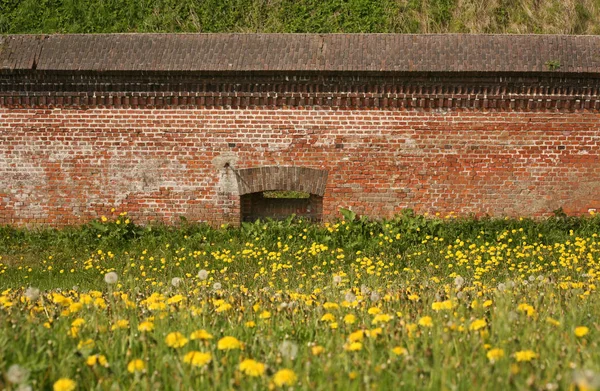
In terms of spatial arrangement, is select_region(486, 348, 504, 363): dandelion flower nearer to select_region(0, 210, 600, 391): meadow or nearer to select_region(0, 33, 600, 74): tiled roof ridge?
select_region(0, 210, 600, 391): meadow

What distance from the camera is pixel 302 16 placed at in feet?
48.1

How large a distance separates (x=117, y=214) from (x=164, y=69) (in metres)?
2.19

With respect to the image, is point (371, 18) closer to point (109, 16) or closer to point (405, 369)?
point (109, 16)

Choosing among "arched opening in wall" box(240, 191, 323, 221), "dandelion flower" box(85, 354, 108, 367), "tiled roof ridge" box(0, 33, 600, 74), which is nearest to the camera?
"dandelion flower" box(85, 354, 108, 367)

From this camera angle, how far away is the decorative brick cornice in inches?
357

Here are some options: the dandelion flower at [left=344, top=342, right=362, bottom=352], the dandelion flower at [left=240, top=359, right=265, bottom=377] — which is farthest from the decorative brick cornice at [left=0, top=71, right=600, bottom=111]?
the dandelion flower at [left=240, top=359, right=265, bottom=377]

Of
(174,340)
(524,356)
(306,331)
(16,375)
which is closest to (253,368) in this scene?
(174,340)

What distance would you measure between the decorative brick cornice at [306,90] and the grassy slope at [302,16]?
5.54 meters

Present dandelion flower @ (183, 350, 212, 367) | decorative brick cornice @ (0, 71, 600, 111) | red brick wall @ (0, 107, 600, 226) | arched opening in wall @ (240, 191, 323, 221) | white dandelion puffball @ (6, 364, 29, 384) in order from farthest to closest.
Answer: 1. arched opening in wall @ (240, 191, 323, 221)
2. red brick wall @ (0, 107, 600, 226)
3. decorative brick cornice @ (0, 71, 600, 111)
4. dandelion flower @ (183, 350, 212, 367)
5. white dandelion puffball @ (6, 364, 29, 384)

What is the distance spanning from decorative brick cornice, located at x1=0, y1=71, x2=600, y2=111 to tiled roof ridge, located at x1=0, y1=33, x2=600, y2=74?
157mm

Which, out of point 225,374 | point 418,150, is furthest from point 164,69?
point 225,374

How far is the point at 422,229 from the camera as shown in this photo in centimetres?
915

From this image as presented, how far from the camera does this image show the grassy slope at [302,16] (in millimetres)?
14445

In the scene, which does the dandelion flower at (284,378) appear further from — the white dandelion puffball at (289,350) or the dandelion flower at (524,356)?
the dandelion flower at (524,356)
